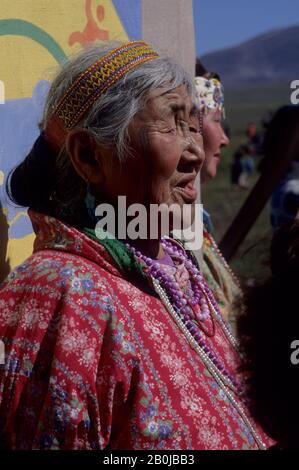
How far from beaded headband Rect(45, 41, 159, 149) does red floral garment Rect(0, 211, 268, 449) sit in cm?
33

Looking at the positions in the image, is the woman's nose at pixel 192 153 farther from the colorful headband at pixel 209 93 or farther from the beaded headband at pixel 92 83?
the colorful headband at pixel 209 93

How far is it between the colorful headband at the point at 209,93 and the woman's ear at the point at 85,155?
68.3 inches

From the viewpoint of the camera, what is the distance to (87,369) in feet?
6.59

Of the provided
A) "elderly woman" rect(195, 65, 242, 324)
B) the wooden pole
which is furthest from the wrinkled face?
the wooden pole

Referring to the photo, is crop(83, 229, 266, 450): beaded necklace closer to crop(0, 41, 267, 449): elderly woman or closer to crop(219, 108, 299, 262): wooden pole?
crop(0, 41, 267, 449): elderly woman

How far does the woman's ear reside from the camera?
230cm

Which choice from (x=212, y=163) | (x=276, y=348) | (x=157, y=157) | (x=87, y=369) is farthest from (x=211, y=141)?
(x=87, y=369)

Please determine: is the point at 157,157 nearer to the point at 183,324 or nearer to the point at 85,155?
the point at 85,155

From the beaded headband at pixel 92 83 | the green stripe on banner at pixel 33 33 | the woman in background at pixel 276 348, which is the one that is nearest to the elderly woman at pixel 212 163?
the green stripe on banner at pixel 33 33

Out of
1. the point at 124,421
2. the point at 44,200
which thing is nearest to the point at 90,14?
the point at 44,200

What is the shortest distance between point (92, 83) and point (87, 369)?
0.76 metres

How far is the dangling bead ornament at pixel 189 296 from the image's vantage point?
94.4 inches

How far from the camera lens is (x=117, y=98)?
225 centimetres
